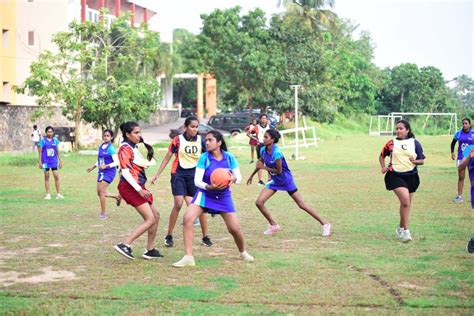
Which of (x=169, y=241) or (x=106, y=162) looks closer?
(x=169, y=241)

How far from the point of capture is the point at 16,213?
15328mm

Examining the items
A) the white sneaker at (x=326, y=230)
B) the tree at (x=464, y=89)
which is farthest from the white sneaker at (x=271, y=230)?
the tree at (x=464, y=89)

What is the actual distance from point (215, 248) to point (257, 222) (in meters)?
3.02

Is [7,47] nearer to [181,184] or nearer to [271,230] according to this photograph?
[271,230]

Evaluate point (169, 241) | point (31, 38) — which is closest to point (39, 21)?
point (31, 38)

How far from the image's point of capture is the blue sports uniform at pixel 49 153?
57.8 feet

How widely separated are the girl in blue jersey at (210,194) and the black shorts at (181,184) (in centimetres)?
177

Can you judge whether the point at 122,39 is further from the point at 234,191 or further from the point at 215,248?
the point at 215,248

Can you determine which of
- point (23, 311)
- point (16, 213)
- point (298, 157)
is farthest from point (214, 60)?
point (23, 311)

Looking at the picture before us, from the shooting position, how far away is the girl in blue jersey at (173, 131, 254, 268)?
9.34 m

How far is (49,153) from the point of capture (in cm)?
1762

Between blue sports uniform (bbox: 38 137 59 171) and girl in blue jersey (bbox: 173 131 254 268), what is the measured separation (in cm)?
892

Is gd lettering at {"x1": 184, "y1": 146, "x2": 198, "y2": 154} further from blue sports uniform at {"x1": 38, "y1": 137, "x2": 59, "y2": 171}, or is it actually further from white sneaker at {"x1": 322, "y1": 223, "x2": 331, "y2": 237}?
blue sports uniform at {"x1": 38, "y1": 137, "x2": 59, "y2": 171}

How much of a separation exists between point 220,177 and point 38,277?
229 cm
